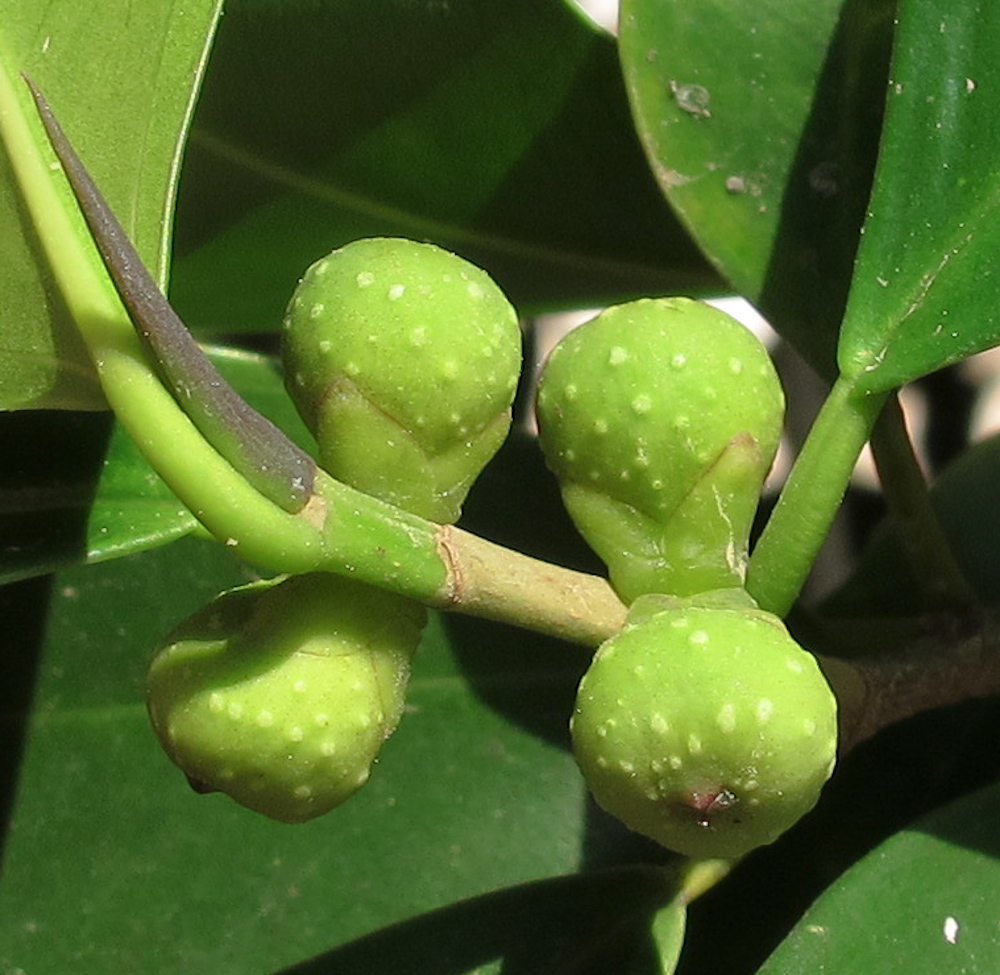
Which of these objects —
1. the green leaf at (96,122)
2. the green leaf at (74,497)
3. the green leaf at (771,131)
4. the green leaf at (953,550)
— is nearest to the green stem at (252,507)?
the green leaf at (96,122)

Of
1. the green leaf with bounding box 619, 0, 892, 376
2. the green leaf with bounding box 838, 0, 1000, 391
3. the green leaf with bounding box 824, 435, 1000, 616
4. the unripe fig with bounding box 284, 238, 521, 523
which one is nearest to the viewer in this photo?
the unripe fig with bounding box 284, 238, 521, 523

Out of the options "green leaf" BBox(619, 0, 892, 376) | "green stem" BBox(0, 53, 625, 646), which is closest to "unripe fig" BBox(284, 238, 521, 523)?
"green stem" BBox(0, 53, 625, 646)

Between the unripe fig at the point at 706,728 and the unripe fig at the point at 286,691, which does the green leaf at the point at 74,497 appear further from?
the unripe fig at the point at 706,728

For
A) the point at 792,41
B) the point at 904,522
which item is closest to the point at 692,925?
the point at 904,522

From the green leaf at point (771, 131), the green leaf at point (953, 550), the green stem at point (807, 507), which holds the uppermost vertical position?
the green leaf at point (771, 131)

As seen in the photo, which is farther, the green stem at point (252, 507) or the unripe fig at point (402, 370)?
the unripe fig at point (402, 370)

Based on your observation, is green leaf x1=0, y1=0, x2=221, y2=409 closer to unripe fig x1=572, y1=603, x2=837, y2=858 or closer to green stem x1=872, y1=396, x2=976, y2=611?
unripe fig x1=572, y1=603, x2=837, y2=858
